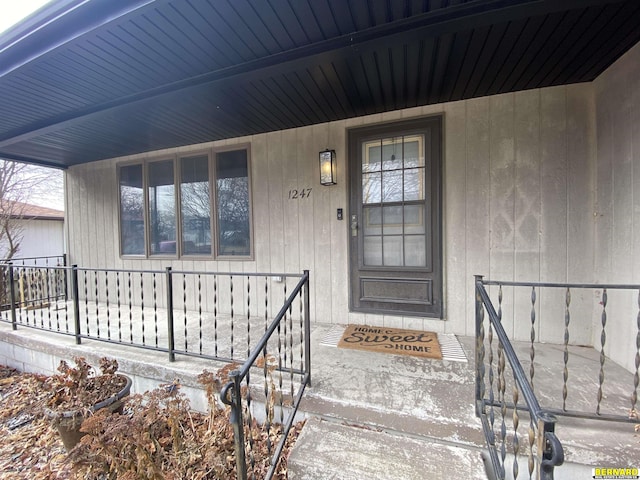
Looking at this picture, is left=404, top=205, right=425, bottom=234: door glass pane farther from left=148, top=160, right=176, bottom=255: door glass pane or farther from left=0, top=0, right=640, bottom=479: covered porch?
left=148, top=160, right=176, bottom=255: door glass pane

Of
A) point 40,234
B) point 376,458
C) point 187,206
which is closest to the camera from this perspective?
point 376,458

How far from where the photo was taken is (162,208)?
4.45m

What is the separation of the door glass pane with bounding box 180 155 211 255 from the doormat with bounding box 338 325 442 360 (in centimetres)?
252

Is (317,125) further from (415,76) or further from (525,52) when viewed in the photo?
(525,52)

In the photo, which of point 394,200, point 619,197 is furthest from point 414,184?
point 619,197

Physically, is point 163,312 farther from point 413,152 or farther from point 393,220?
point 413,152

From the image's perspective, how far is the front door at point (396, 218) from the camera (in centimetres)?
309

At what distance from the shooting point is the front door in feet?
10.1

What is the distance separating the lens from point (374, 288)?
10.9ft

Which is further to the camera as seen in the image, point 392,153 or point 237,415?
point 392,153

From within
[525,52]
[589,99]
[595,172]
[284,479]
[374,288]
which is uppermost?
[525,52]

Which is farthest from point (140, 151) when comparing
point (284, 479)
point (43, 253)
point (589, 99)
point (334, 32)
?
point (43, 253)

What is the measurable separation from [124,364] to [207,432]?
130 cm

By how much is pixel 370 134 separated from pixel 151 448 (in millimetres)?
3492
